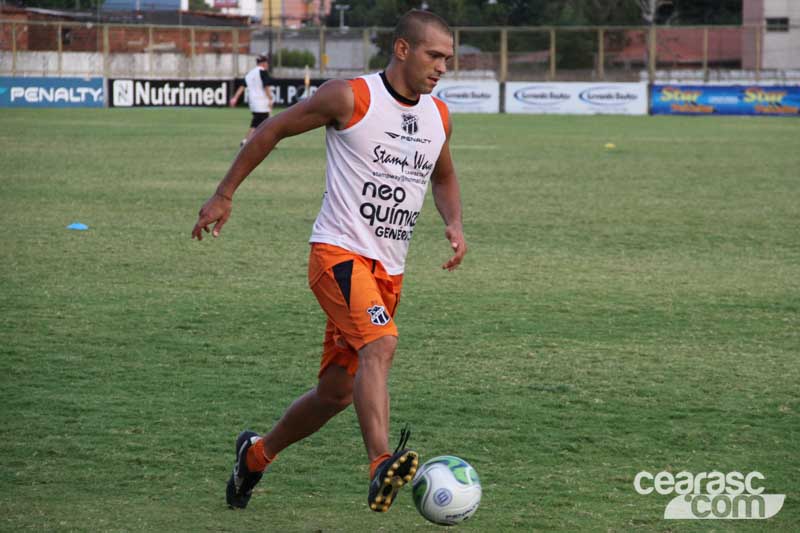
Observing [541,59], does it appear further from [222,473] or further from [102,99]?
[222,473]

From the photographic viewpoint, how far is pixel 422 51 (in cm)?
491

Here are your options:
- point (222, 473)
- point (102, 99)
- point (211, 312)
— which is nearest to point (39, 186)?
point (211, 312)

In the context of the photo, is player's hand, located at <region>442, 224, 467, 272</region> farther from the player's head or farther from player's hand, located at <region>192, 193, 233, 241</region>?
player's hand, located at <region>192, 193, 233, 241</region>

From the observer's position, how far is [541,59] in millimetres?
48594

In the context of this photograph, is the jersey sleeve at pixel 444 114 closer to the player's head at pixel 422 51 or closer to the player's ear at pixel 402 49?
the player's head at pixel 422 51

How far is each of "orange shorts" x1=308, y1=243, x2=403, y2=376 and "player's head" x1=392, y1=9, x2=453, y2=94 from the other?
0.76 metres

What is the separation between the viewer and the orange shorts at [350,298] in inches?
183

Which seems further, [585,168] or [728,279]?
[585,168]

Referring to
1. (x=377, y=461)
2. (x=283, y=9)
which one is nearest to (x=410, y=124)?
(x=377, y=461)

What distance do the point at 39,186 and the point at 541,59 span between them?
110 ft

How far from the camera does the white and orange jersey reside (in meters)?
4.87

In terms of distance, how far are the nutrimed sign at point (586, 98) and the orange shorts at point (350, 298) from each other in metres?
41.9

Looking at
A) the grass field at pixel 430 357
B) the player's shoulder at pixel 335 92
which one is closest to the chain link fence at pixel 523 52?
the grass field at pixel 430 357

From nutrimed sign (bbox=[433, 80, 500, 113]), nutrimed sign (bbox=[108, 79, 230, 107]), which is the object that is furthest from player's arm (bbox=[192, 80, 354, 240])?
nutrimed sign (bbox=[108, 79, 230, 107])
